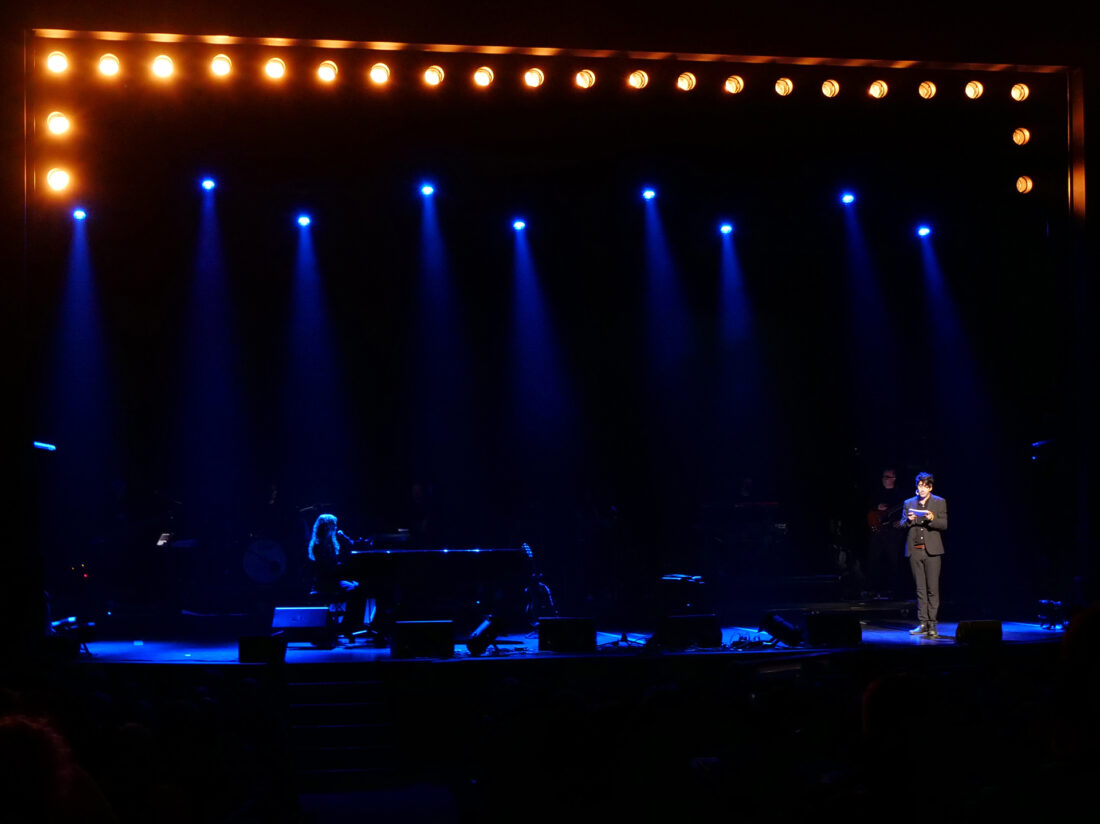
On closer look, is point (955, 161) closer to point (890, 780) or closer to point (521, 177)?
point (521, 177)

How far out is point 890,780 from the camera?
8.09ft

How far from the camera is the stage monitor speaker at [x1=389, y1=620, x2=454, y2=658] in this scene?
8719mm

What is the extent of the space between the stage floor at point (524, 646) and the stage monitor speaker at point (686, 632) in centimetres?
12

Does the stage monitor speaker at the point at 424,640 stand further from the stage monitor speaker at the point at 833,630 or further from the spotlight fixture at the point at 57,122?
the spotlight fixture at the point at 57,122

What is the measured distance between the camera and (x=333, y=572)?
34.8 ft

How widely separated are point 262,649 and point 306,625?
1802mm

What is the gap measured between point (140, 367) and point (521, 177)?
21.6 ft

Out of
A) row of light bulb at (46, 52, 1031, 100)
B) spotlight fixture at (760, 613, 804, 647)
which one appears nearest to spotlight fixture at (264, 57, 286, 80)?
row of light bulb at (46, 52, 1031, 100)

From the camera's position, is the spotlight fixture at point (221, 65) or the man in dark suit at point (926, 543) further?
the man in dark suit at point (926, 543)

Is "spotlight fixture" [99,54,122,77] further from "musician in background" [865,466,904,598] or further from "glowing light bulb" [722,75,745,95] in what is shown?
"musician in background" [865,466,904,598]

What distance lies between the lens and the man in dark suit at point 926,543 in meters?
9.98

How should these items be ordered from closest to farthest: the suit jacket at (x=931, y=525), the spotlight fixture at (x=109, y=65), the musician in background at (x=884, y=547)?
the spotlight fixture at (x=109, y=65) → the suit jacket at (x=931, y=525) → the musician in background at (x=884, y=547)

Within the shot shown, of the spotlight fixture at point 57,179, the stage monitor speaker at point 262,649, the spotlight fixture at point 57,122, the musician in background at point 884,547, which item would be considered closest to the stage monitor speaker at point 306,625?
the stage monitor speaker at point 262,649

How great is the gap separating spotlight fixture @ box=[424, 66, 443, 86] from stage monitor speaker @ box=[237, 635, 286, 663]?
5.24 m
